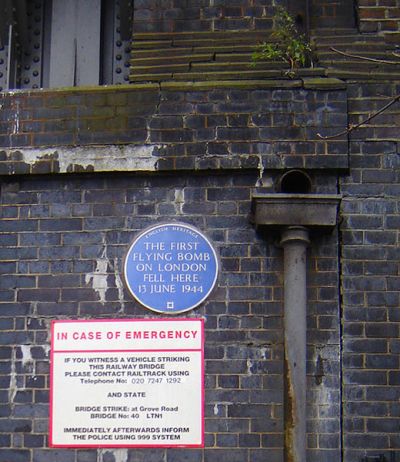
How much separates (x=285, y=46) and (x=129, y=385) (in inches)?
111

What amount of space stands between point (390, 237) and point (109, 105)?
7.56 feet

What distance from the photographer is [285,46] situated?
802 centimetres

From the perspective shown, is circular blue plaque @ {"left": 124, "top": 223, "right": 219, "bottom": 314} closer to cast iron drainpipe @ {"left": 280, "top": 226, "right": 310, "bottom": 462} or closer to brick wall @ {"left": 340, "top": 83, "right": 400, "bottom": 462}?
cast iron drainpipe @ {"left": 280, "top": 226, "right": 310, "bottom": 462}

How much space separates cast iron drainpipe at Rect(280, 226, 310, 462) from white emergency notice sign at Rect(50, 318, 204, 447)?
0.62 meters

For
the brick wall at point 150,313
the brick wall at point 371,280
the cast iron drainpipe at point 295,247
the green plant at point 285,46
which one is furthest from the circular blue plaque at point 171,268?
the green plant at point 285,46

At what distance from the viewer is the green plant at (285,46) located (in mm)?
7863

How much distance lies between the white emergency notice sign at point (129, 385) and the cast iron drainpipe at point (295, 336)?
615 mm

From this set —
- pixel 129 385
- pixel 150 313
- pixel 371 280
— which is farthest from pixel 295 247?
pixel 129 385

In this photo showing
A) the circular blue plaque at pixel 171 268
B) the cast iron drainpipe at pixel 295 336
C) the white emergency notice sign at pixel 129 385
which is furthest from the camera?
the circular blue plaque at pixel 171 268

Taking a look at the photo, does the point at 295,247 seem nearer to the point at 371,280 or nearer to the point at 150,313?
the point at 371,280

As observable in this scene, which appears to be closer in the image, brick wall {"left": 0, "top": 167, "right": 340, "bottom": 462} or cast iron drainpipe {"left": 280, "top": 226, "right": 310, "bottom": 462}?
cast iron drainpipe {"left": 280, "top": 226, "right": 310, "bottom": 462}

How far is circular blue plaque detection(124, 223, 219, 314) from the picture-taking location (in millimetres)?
7508

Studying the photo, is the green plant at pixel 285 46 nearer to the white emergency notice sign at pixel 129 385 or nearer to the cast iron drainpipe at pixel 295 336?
the cast iron drainpipe at pixel 295 336

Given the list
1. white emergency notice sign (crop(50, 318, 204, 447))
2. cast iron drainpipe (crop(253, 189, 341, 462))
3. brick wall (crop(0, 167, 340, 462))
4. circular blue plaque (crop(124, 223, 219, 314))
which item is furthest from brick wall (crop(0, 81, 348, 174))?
white emergency notice sign (crop(50, 318, 204, 447))
